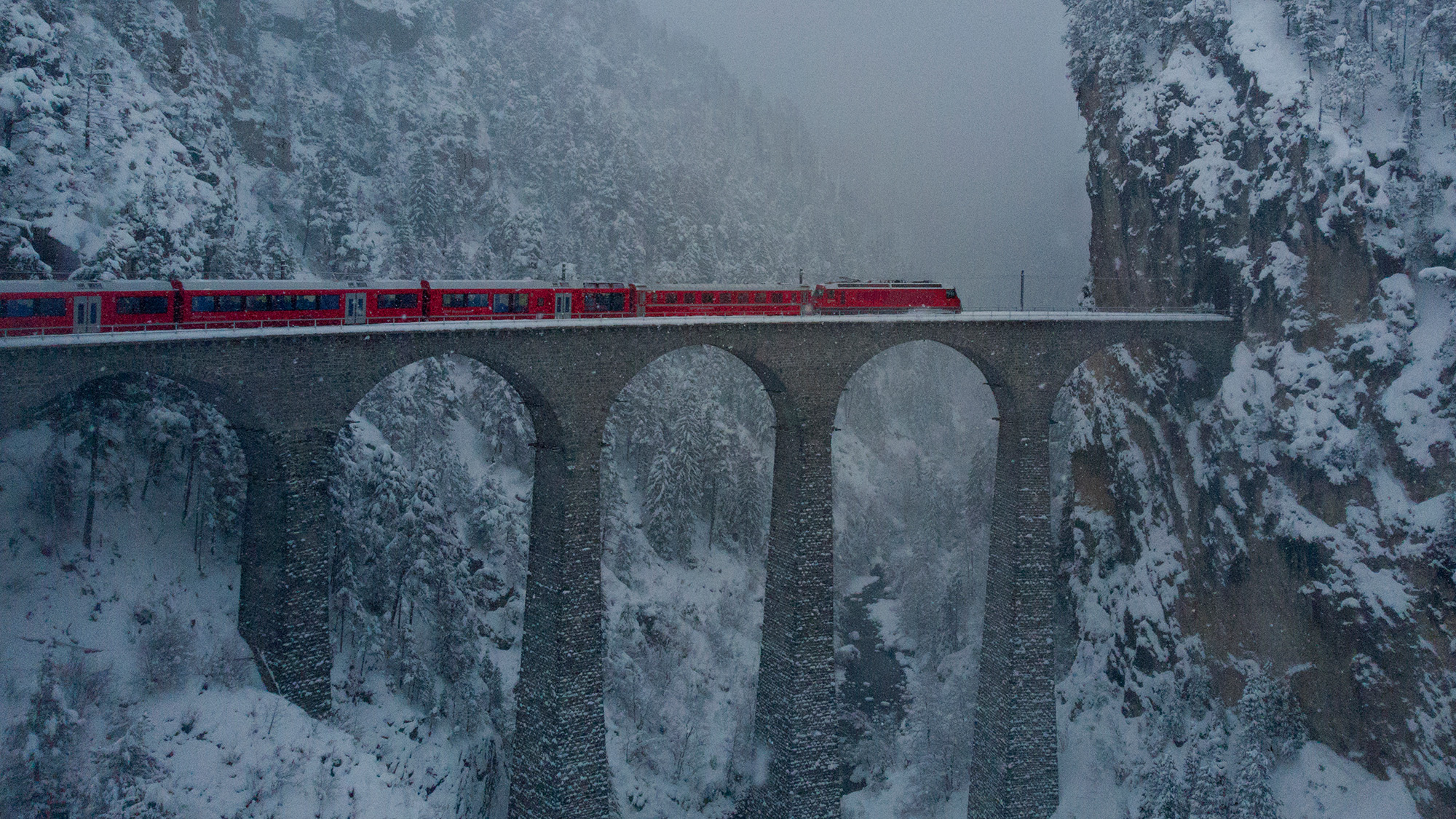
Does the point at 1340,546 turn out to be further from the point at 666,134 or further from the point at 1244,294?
the point at 666,134

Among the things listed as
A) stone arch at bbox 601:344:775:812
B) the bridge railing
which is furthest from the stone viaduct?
stone arch at bbox 601:344:775:812

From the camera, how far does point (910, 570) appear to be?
6059 cm

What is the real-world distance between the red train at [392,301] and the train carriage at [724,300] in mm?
41

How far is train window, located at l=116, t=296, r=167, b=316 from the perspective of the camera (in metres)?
23.3

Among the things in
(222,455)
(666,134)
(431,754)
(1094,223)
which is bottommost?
(431,754)

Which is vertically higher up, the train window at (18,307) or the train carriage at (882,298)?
the train carriage at (882,298)

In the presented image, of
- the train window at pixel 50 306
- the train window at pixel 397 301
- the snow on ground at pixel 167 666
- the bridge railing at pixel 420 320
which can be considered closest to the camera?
the snow on ground at pixel 167 666

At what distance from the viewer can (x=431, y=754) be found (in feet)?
104

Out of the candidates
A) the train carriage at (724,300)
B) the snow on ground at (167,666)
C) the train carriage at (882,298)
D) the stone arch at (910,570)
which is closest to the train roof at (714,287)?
the train carriage at (724,300)

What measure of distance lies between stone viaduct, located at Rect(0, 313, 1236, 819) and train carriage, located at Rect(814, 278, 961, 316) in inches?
61.0

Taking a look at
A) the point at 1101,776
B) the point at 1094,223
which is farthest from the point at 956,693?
the point at 1094,223

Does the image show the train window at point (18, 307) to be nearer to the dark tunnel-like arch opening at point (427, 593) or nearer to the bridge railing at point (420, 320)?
the bridge railing at point (420, 320)

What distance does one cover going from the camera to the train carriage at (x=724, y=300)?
1267 inches

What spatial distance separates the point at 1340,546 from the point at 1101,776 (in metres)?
13.8
